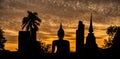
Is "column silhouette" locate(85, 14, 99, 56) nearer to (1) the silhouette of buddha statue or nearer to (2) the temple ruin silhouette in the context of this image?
(2) the temple ruin silhouette

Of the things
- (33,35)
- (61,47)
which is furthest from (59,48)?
(33,35)

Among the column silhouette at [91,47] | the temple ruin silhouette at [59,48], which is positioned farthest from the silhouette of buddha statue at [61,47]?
the column silhouette at [91,47]

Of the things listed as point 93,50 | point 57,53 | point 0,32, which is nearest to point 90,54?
point 93,50

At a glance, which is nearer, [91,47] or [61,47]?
[91,47]

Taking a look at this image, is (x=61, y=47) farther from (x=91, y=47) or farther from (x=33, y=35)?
(x=91, y=47)

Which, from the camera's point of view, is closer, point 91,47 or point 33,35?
point 91,47

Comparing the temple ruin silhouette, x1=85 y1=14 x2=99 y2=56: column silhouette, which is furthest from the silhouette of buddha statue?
x1=85 y1=14 x2=99 y2=56: column silhouette

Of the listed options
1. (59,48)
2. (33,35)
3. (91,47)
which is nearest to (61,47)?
(59,48)

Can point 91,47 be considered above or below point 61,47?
above

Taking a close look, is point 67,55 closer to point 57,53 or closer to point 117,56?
point 57,53

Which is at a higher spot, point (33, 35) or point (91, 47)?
point (33, 35)

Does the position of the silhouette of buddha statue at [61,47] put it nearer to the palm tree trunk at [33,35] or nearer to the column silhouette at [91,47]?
the palm tree trunk at [33,35]

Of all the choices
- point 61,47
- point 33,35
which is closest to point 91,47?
point 61,47

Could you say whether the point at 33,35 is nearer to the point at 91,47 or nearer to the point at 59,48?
the point at 59,48
